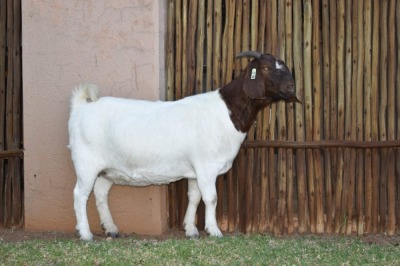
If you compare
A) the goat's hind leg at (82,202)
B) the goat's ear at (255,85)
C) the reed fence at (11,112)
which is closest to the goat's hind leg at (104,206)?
the goat's hind leg at (82,202)

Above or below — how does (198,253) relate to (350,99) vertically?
below

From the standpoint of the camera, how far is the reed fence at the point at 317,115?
376 inches

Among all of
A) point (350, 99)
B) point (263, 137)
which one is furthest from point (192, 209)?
point (350, 99)

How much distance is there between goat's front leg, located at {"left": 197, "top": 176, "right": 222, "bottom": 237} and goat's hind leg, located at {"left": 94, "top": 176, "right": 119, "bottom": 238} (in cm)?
128

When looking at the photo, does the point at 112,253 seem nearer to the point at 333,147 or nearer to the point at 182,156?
the point at 182,156

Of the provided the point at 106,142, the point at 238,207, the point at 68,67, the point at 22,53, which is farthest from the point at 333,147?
the point at 22,53

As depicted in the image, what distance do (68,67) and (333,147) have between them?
335 centimetres

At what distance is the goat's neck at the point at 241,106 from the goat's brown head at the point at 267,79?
0.09 meters

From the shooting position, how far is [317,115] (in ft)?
31.5

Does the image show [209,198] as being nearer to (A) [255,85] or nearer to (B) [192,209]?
(B) [192,209]

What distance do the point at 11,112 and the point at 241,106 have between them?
3228mm

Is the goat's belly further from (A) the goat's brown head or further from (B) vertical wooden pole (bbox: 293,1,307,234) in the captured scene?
(B) vertical wooden pole (bbox: 293,1,307,234)

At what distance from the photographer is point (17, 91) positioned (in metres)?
10.4

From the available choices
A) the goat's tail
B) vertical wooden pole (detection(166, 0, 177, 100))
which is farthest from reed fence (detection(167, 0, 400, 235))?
the goat's tail
